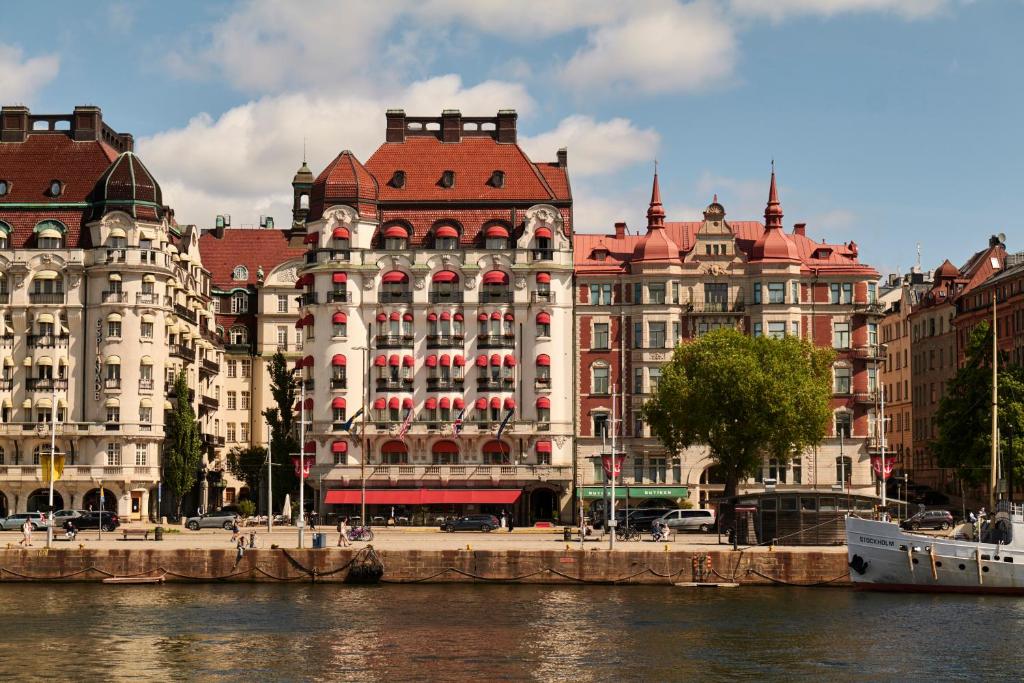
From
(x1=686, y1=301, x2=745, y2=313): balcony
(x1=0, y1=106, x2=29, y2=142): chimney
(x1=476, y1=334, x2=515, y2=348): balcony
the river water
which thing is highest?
(x1=0, y1=106, x2=29, y2=142): chimney

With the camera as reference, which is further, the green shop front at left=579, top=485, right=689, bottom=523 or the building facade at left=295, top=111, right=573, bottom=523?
the green shop front at left=579, top=485, right=689, bottom=523

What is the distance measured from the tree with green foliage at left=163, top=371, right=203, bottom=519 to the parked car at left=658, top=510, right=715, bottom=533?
4967 cm

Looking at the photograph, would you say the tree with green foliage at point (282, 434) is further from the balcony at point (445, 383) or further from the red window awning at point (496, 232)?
the red window awning at point (496, 232)

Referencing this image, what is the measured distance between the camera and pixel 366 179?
503ft

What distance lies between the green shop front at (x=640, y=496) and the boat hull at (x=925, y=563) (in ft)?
166

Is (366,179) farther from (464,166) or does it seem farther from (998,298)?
(998,298)

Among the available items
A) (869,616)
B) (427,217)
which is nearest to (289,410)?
(427,217)

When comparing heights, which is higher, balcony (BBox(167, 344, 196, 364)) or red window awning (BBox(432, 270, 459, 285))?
red window awning (BBox(432, 270, 459, 285))

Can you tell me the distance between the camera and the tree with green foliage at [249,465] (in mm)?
169125

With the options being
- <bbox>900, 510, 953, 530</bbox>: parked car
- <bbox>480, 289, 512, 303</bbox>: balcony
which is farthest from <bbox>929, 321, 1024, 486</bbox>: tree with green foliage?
<bbox>480, 289, 512, 303</bbox>: balcony

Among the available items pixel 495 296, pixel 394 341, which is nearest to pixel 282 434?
pixel 394 341

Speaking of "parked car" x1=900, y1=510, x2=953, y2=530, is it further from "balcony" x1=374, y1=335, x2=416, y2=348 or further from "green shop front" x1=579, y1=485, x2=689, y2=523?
"balcony" x1=374, y1=335, x2=416, y2=348

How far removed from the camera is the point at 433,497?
14662 cm

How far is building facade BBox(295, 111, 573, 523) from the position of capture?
148375mm
